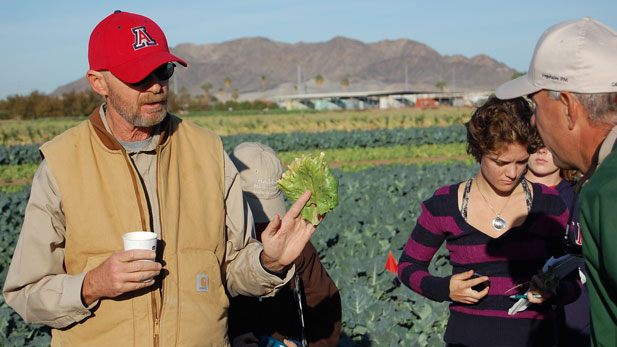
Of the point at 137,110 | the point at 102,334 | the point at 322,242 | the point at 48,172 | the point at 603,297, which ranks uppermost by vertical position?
the point at 137,110

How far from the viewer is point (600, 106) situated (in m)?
1.73

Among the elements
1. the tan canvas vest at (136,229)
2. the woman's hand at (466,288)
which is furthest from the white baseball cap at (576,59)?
the tan canvas vest at (136,229)

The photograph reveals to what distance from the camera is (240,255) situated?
2.53 metres

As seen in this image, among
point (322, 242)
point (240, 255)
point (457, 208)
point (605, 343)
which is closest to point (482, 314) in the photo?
point (457, 208)

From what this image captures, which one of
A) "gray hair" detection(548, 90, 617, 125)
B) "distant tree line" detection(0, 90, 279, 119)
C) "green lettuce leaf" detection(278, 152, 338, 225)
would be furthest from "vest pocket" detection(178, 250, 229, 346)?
"distant tree line" detection(0, 90, 279, 119)

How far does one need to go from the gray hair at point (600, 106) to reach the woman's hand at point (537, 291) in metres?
1.07

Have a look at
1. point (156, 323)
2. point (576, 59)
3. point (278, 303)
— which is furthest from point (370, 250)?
point (576, 59)

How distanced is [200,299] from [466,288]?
1.22 meters

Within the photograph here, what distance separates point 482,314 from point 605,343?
141 cm

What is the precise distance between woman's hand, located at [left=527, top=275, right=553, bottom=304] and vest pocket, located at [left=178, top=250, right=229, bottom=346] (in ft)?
4.41

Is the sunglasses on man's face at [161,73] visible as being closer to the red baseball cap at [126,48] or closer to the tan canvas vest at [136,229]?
the red baseball cap at [126,48]

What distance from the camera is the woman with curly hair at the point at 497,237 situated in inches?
111

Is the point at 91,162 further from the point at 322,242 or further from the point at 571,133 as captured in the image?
the point at 322,242

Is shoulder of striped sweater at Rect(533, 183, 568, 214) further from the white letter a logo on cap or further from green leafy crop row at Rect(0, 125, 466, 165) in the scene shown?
green leafy crop row at Rect(0, 125, 466, 165)
